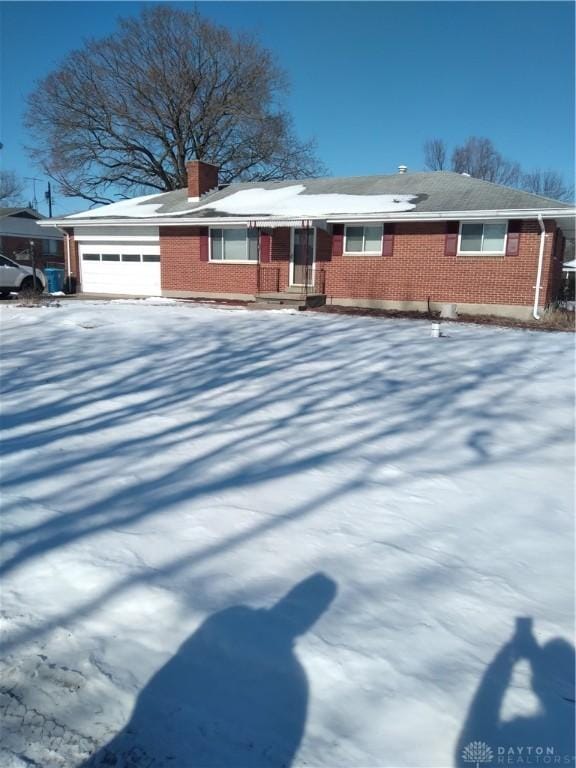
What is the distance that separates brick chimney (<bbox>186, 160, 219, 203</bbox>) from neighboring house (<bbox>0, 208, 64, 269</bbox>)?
1973 centimetres

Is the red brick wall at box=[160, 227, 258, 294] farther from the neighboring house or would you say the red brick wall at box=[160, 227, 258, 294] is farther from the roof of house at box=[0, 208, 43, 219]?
the roof of house at box=[0, 208, 43, 219]

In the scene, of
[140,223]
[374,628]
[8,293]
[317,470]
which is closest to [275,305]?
[140,223]

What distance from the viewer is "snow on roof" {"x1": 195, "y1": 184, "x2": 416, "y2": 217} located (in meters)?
15.4

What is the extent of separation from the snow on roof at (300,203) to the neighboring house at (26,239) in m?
22.2

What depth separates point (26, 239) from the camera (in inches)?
1529

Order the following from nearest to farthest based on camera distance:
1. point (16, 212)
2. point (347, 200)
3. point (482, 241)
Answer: point (482, 241)
point (347, 200)
point (16, 212)

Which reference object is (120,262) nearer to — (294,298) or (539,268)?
(294,298)

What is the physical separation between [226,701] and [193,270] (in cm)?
1733

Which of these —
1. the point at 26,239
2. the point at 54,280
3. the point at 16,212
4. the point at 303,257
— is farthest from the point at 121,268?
the point at 16,212

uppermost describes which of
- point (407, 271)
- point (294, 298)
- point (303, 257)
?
point (303, 257)

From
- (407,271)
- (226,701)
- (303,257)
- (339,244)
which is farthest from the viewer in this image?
(303,257)

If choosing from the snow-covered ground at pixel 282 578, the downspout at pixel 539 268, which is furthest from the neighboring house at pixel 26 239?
the snow-covered ground at pixel 282 578

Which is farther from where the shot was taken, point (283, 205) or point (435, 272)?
point (283, 205)

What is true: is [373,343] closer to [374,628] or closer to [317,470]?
[317,470]
